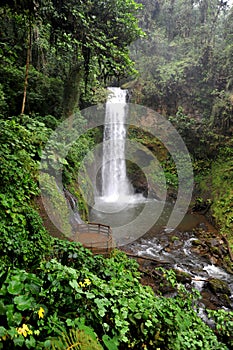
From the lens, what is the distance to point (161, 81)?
18797 mm

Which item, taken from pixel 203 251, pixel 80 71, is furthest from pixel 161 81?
pixel 203 251

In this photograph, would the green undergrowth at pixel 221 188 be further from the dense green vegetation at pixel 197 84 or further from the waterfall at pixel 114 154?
the waterfall at pixel 114 154

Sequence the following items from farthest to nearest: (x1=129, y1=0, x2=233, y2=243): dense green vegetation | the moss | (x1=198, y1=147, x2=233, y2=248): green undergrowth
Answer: (x1=129, y1=0, x2=233, y2=243): dense green vegetation, (x1=198, y1=147, x2=233, y2=248): green undergrowth, the moss

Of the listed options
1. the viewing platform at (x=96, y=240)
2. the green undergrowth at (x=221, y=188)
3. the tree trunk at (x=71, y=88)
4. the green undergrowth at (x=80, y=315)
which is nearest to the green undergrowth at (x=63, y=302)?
the green undergrowth at (x=80, y=315)

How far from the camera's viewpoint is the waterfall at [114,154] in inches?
647

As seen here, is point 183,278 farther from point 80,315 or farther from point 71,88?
point 71,88

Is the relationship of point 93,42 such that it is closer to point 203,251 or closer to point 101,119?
point 203,251

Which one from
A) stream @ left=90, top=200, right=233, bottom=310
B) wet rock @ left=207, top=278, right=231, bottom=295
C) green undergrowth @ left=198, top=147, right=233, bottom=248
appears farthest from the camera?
green undergrowth @ left=198, top=147, right=233, bottom=248

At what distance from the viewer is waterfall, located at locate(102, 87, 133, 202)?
53.9 ft

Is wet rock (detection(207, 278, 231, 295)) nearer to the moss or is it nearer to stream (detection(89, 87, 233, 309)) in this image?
stream (detection(89, 87, 233, 309))

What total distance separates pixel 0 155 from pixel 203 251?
8060 millimetres

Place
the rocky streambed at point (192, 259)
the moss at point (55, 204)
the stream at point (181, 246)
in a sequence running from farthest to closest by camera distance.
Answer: the stream at point (181, 246) → the rocky streambed at point (192, 259) → the moss at point (55, 204)

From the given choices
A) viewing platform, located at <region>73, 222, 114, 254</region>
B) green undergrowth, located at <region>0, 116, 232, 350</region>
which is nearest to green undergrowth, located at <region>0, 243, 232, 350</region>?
green undergrowth, located at <region>0, 116, 232, 350</region>

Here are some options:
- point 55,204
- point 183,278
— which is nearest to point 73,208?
point 55,204
